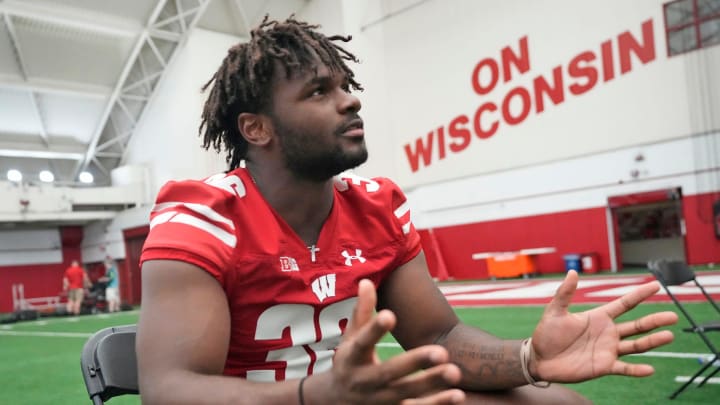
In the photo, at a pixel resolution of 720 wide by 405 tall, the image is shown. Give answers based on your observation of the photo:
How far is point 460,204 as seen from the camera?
1731cm

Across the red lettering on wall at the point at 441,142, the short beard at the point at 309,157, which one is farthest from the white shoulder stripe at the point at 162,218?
the red lettering on wall at the point at 441,142

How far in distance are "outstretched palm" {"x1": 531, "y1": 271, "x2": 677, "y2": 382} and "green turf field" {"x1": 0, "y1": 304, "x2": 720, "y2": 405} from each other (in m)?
2.54

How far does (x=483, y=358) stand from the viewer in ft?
6.21

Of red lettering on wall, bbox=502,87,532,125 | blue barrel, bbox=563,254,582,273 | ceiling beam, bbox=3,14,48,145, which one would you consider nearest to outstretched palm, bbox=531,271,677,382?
blue barrel, bbox=563,254,582,273

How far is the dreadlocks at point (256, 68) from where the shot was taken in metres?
1.95

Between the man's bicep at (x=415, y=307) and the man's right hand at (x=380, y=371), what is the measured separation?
830 millimetres

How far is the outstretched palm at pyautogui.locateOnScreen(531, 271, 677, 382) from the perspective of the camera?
1.59 metres

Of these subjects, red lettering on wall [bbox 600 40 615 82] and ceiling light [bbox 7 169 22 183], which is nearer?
red lettering on wall [bbox 600 40 615 82]

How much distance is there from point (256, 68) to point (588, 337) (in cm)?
127

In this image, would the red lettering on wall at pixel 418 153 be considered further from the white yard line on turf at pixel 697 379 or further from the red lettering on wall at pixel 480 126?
the white yard line on turf at pixel 697 379

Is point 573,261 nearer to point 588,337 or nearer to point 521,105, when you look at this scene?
point 521,105

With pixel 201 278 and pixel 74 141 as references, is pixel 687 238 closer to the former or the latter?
pixel 201 278

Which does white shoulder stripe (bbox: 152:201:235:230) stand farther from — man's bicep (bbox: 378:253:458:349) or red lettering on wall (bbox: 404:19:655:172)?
red lettering on wall (bbox: 404:19:655:172)

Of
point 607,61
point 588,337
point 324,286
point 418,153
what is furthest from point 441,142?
point 588,337
